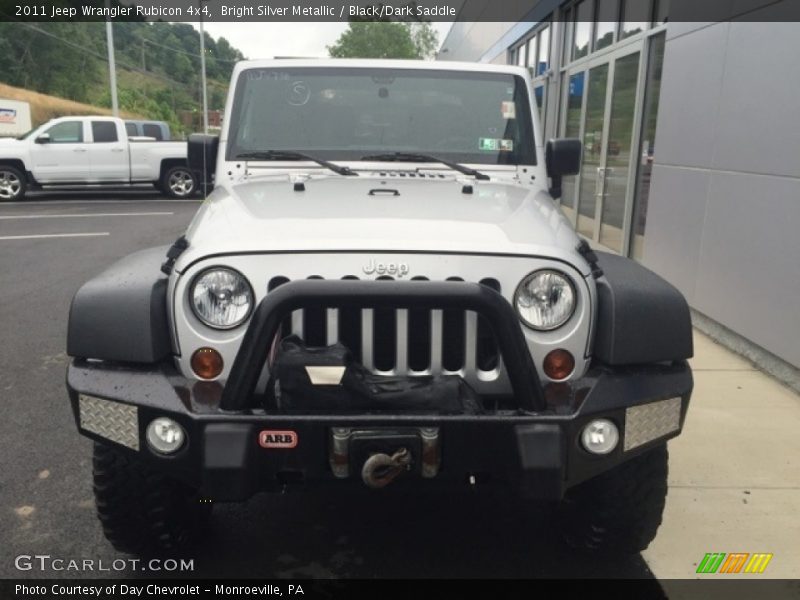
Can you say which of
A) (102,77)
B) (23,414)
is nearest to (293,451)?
(23,414)

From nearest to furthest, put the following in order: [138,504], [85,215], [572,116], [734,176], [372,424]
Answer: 1. [372,424]
2. [138,504]
3. [734,176]
4. [572,116]
5. [85,215]

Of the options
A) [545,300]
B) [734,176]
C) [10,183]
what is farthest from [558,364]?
[10,183]

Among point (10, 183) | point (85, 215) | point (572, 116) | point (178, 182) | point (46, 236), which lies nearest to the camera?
point (46, 236)

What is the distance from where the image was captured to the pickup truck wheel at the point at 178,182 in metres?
17.4

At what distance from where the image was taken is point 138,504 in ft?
8.69

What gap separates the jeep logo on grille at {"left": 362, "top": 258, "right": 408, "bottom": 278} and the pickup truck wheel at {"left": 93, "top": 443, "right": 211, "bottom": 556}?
1.01 m

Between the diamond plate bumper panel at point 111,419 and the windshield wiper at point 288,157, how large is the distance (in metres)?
1.59

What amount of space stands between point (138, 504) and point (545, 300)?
1.58m

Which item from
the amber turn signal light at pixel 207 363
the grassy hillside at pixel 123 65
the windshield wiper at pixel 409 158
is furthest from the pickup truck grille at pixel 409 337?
the grassy hillside at pixel 123 65

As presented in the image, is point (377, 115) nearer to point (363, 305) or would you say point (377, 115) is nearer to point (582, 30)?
point (363, 305)

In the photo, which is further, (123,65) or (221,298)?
(123,65)

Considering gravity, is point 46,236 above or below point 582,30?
below

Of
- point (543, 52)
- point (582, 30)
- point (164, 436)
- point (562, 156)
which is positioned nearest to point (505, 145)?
point (562, 156)

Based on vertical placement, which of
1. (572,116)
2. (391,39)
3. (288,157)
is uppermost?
(391,39)
